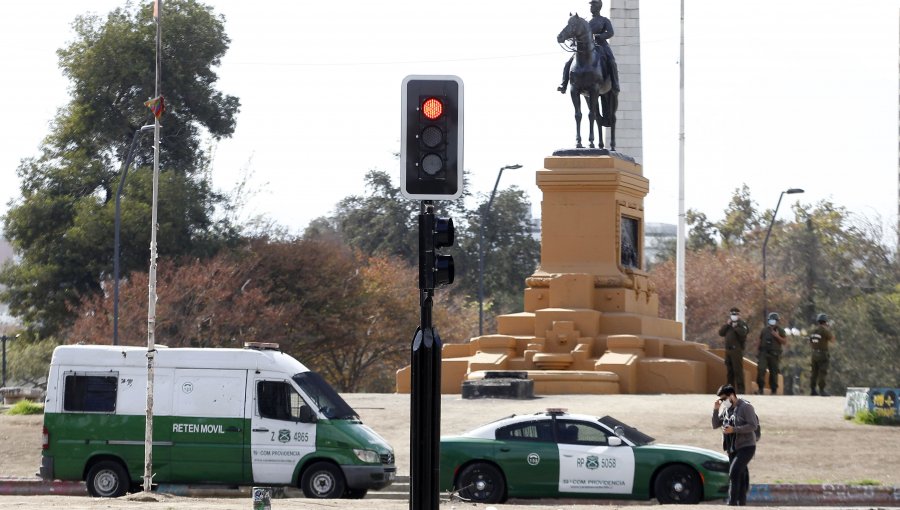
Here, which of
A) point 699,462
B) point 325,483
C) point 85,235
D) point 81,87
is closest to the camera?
point 699,462

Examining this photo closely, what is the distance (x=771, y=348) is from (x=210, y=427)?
52.4ft

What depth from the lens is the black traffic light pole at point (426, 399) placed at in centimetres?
1173

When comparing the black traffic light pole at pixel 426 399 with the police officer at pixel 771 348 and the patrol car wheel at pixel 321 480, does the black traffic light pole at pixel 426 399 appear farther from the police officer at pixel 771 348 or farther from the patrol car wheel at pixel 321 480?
the police officer at pixel 771 348

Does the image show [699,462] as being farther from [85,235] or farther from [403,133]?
[85,235]

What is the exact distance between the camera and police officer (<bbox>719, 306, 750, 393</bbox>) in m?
31.4

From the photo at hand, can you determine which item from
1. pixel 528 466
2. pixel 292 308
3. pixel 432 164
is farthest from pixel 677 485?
pixel 292 308

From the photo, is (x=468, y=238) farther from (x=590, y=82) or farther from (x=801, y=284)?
(x=590, y=82)

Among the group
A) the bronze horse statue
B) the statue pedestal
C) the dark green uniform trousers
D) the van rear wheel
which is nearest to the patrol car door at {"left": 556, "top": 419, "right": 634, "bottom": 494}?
the van rear wheel

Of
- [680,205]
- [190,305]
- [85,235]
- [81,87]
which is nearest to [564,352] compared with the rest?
[680,205]

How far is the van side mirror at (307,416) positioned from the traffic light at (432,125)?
962 cm

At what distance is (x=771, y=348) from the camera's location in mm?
33438

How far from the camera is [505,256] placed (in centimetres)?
7725

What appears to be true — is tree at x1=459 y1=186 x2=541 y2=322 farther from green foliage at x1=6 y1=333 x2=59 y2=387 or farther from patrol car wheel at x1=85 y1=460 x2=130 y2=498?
patrol car wheel at x1=85 y1=460 x2=130 y2=498

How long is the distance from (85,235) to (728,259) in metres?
32.9
